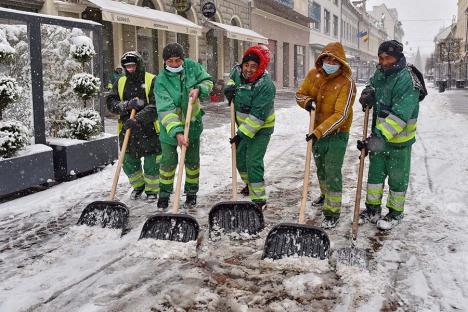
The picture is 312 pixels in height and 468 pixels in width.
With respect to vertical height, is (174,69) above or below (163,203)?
above

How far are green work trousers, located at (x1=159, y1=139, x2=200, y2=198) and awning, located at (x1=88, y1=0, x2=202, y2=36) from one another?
23.4 ft

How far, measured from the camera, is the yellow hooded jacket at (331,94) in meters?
4.00

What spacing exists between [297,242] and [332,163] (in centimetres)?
101

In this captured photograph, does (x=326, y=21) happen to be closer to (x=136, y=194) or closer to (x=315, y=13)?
(x=315, y=13)

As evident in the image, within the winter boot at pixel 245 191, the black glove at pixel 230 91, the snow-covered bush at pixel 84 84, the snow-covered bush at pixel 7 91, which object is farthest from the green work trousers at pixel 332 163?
the snow-covered bush at pixel 84 84

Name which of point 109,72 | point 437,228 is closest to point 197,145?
point 437,228

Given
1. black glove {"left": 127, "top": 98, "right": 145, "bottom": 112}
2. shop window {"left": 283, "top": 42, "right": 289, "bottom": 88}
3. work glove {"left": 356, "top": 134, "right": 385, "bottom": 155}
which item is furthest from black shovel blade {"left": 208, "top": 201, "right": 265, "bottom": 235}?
shop window {"left": 283, "top": 42, "right": 289, "bottom": 88}

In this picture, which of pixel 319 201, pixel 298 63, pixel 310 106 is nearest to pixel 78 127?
pixel 319 201

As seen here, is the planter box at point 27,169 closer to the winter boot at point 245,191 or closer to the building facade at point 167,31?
the winter boot at point 245,191

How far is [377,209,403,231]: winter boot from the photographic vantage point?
4234 mm

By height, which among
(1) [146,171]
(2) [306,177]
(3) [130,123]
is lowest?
(1) [146,171]

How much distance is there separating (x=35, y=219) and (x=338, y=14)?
146ft

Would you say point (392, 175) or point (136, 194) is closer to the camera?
point (392, 175)

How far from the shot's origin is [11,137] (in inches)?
204
